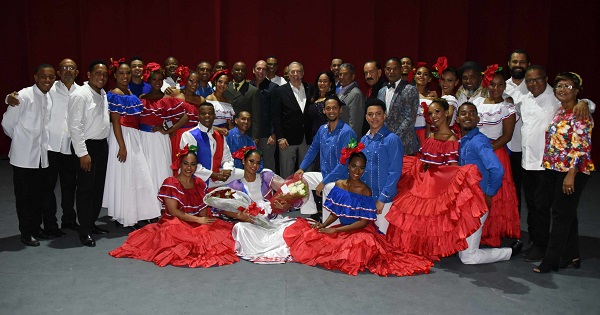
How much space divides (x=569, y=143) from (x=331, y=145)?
199 centimetres

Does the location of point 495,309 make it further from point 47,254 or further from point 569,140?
point 47,254

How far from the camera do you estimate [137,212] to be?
5285 mm

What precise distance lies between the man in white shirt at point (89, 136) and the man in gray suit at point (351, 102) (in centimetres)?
237

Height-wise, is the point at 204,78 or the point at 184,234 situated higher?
the point at 204,78

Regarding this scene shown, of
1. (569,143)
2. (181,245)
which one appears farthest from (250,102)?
(569,143)

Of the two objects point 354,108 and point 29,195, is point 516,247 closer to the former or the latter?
point 354,108

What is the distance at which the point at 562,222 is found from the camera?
4.09 m

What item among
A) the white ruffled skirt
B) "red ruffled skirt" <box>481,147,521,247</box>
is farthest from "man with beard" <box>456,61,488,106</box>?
the white ruffled skirt

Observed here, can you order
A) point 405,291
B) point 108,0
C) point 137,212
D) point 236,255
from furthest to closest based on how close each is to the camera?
point 108,0, point 137,212, point 236,255, point 405,291

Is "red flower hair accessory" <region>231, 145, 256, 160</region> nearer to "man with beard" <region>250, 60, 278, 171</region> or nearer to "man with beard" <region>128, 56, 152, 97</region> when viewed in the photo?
"man with beard" <region>250, 60, 278, 171</region>

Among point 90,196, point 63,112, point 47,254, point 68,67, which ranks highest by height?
point 68,67

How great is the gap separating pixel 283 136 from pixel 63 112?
227 cm

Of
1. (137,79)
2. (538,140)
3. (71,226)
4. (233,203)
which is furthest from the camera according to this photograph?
(137,79)

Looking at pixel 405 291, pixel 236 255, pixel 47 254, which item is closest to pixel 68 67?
pixel 47 254
